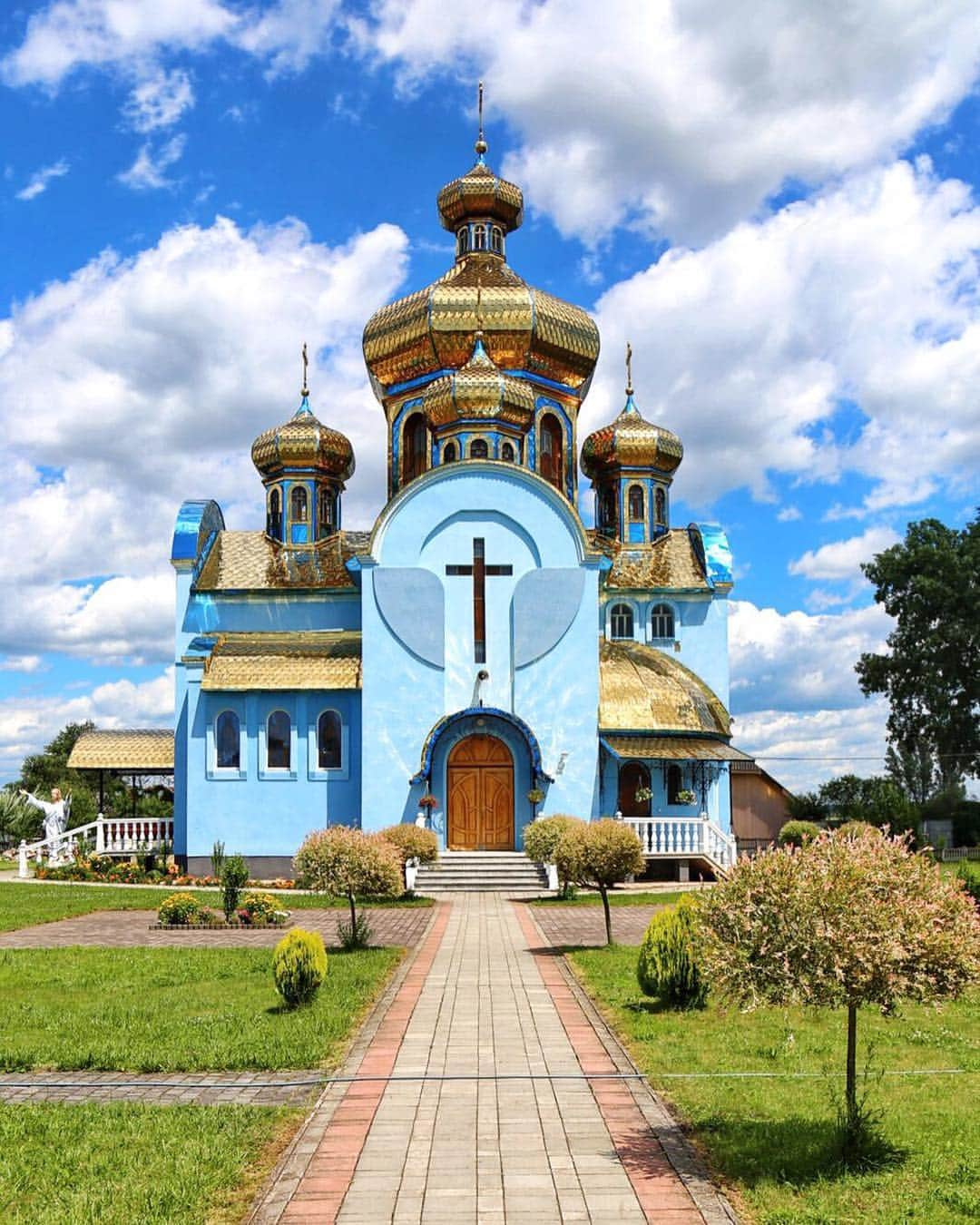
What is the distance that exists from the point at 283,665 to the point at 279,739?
159 cm

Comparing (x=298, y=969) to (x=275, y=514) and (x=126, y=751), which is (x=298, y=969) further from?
(x=275, y=514)

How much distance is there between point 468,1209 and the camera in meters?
5.94

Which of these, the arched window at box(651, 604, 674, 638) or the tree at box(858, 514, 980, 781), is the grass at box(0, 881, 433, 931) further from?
the tree at box(858, 514, 980, 781)

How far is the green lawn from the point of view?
20.4 feet

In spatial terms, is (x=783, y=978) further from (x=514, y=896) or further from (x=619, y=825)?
(x=514, y=896)

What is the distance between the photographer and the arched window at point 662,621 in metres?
31.4

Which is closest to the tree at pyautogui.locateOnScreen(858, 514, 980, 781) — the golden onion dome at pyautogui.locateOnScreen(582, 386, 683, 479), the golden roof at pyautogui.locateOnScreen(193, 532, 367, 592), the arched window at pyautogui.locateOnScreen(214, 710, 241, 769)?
the golden onion dome at pyautogui.locateOnScreen(582, 386, 683, 479)

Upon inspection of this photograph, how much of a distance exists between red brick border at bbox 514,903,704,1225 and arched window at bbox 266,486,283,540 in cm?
2210

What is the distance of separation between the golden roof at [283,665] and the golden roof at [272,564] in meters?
1.72

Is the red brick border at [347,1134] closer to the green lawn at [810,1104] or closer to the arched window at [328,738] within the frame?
the green lawn at [810,1104]

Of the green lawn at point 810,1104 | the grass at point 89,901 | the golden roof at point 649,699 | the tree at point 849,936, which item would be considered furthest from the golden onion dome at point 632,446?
the tree at point 849,936

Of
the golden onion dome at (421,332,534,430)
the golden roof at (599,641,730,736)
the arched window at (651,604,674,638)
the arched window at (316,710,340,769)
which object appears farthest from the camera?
the arched window at (651,604,674,638)

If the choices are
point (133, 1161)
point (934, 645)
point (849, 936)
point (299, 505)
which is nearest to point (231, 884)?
point (133, 1161)

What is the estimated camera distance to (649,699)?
27172mm
